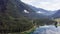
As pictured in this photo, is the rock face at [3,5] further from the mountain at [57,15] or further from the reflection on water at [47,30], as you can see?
the mountain at [57,15]

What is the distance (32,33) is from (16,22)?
60 centimetres

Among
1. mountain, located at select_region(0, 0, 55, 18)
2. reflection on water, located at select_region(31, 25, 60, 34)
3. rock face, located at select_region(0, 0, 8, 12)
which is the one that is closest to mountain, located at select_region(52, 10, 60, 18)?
mountain, located at select_region(0, 0, 55, 18)

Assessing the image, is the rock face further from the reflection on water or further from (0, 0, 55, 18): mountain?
the reflection on water

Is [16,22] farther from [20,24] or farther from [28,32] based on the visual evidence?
[28,32]

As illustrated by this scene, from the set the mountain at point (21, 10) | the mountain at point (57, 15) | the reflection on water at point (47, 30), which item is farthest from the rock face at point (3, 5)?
the mountain at point (57, 15)

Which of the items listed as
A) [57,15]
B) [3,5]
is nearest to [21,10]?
[3,5]

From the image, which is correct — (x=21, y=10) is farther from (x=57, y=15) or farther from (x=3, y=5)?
(x=57, y=15)

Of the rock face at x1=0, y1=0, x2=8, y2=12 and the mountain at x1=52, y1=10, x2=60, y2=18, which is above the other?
the rock face at x1=0, y1=0, x2=8, y2=12

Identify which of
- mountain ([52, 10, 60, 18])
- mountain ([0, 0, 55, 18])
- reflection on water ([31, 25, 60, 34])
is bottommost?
reflection on water ([31, 25, 60, 34])

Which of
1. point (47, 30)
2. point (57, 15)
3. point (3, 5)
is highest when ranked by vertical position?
point (3, 5)

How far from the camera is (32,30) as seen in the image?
4.18m

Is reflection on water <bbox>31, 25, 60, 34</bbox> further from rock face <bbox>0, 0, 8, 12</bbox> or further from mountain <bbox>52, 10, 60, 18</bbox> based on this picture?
rock face <bbox>0, 0, 8, 12</bbox>

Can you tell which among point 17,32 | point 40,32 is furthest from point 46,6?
point 17,32

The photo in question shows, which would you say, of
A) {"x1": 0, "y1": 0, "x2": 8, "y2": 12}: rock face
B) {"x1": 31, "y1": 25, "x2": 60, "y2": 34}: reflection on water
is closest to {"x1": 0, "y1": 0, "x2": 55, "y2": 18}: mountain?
{"x1": 0, "y1": 0, "x2": 8, "y2": 12}: rock face
